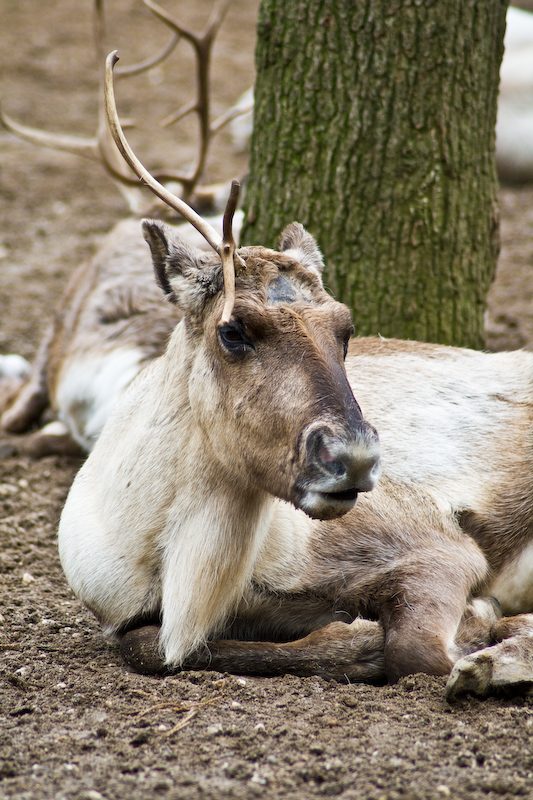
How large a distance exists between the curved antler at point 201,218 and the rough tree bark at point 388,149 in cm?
147

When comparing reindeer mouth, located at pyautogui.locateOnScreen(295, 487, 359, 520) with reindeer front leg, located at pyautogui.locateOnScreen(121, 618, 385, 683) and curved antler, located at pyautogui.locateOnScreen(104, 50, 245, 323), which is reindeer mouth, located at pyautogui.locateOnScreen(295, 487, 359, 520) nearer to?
curved antler, located at pyautogui.locateOnScreen(104, 50, 245, 323)

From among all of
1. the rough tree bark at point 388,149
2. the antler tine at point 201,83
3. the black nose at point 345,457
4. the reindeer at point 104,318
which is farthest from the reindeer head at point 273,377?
the antler tine at point 201,83

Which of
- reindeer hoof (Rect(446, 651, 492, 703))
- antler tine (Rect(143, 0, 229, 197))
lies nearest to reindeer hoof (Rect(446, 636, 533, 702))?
reindeer hoof (Rect(446, 651, 492, 703))

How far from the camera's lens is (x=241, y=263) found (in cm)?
299

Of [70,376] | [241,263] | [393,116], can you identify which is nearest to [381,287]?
[393,116]

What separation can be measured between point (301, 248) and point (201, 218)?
673 millimetres

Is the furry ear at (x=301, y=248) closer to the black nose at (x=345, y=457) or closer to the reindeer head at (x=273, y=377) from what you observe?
the reindeer head at (x=273, y=377)

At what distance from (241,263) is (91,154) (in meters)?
3.47

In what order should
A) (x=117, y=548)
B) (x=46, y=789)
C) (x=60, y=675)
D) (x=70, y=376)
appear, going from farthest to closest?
1. (x=70, y=376)
2. (x=117, y=548)
3. (x=60, y=675)
4. (x=46, y=789)

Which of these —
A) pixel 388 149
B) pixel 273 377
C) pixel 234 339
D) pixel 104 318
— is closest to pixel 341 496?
pixel 273 377

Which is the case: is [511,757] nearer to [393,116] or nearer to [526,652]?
[526,652]

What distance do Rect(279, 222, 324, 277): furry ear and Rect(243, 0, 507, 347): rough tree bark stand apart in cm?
102

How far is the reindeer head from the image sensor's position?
2.65 meters

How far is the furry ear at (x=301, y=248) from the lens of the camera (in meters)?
3.44
